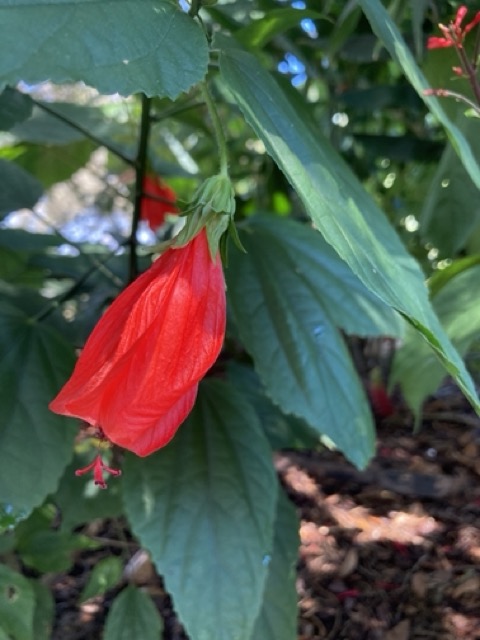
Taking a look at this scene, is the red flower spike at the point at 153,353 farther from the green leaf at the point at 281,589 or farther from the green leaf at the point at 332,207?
the green leaf at the point at 281,589

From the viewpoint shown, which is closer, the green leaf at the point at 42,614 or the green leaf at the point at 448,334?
the green leaf at the point at 448,334

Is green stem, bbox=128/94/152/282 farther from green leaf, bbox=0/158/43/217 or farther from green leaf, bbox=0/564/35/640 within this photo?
green leaf, bbox=0/564/35/640

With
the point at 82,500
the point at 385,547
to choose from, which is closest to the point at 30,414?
the point at 82,500

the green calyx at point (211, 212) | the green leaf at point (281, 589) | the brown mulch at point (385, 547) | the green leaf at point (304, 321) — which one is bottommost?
the brown mulch at point (385, 547)

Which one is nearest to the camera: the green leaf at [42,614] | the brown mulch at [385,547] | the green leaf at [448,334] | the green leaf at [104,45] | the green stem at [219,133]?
the green leaf at [104,45]

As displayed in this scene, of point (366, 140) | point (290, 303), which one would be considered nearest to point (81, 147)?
point (366, 140)

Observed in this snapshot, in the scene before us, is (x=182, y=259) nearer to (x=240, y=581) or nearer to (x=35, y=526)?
(x=240, y=581)

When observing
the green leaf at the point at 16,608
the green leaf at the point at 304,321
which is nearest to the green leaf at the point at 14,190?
the green leaf at the point at 304,321
